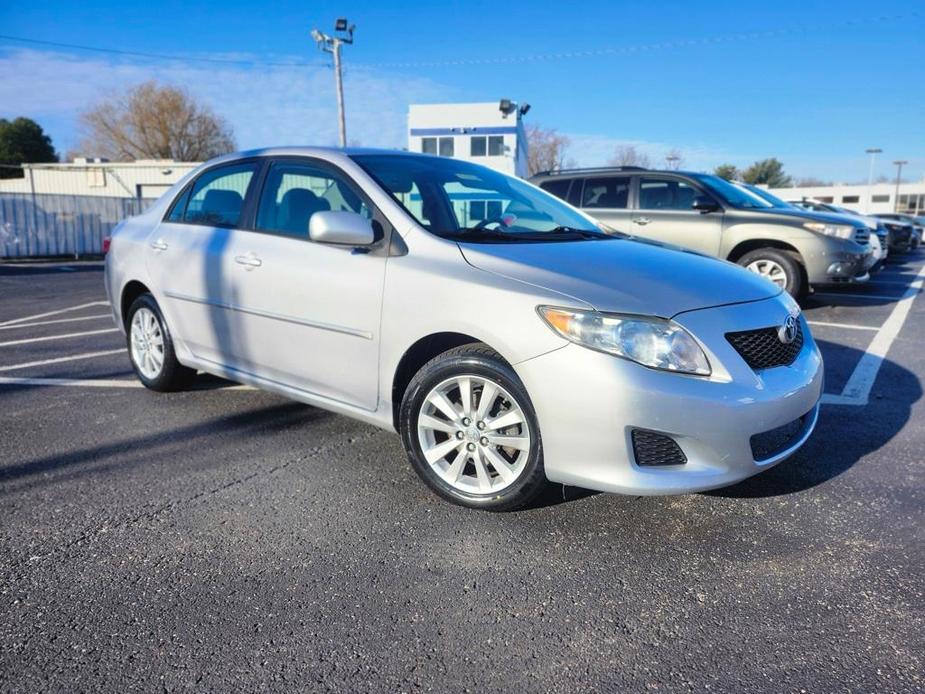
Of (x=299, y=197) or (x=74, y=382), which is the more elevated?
(x=299, y=197)

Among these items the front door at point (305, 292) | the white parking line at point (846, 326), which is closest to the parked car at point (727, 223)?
the white parking line at point (846, 326)

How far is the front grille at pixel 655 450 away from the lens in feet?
8.23

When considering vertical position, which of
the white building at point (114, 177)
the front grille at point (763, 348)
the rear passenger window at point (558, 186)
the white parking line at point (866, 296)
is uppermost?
the white building at point (114, 177)

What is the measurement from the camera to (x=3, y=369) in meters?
5.39

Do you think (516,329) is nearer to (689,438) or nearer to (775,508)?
(689,438)

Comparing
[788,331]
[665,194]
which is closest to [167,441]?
[788,331]

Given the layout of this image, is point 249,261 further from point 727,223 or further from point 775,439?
point 727,223

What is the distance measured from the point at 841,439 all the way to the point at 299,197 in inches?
129

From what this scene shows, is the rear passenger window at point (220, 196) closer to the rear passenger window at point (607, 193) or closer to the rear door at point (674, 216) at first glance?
the rear door at point (674, 216)

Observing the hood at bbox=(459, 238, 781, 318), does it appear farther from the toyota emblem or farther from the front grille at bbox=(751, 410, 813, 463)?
the front grille at bbox=(751, 410, 813, 463)

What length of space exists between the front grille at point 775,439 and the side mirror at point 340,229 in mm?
1863

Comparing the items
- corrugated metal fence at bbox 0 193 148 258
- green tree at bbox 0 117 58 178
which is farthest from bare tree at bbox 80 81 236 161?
corrugated metal fence at bbox 0 193 148 258

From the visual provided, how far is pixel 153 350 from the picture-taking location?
460cm

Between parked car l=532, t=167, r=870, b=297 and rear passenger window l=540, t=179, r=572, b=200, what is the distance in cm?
1
